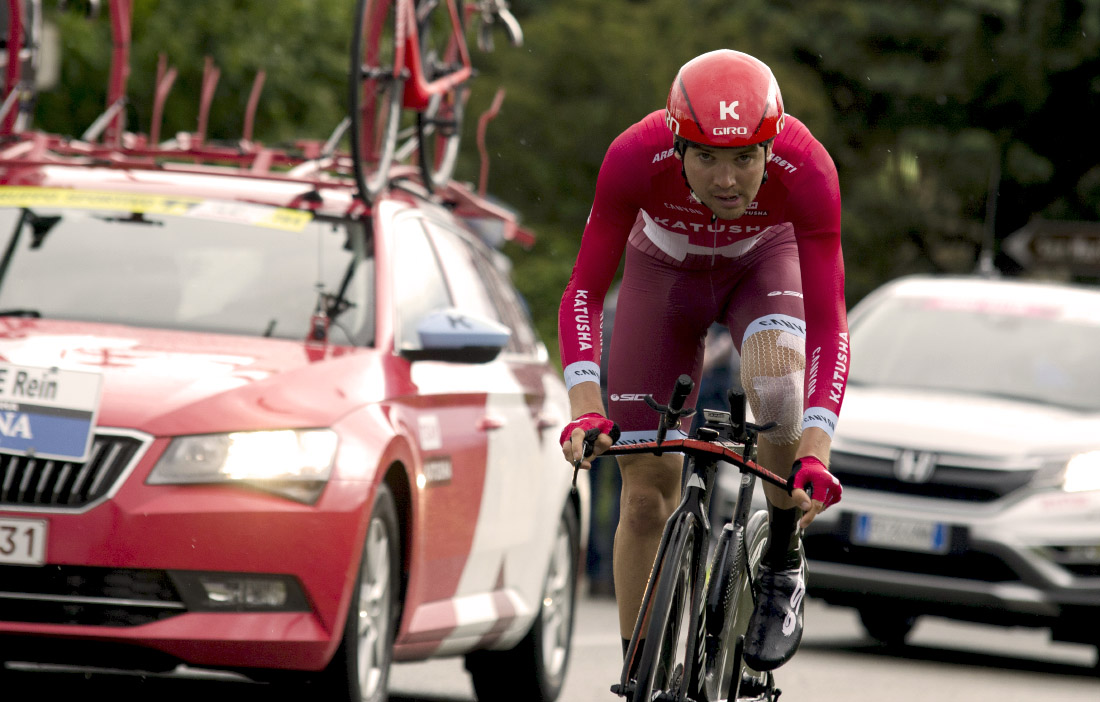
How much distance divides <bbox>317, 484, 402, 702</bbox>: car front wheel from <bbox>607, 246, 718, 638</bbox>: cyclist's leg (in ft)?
3.78

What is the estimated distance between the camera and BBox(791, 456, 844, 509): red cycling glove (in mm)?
4637

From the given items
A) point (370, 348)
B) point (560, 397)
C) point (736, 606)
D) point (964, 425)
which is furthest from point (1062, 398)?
point (736, 606)

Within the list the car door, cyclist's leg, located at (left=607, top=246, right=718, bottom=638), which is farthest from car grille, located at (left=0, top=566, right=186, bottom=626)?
the car door

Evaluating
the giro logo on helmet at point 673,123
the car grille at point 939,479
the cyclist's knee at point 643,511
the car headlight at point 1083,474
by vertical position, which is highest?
the giro logo on helmet at point 673,123

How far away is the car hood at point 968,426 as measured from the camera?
34.0 feet

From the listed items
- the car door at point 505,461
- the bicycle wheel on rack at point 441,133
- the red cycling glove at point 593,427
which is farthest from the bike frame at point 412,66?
the red cycling glove at point 593,427

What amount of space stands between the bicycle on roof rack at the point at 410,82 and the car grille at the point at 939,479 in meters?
2.58

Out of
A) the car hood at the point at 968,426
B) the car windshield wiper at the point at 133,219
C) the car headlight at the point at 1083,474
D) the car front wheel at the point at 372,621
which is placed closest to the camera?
the car front wheel at the point at 372,621

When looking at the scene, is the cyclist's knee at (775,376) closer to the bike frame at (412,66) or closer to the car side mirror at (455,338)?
the car side mirror at (455,338)

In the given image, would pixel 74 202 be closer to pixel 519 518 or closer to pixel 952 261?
pixel 519 518

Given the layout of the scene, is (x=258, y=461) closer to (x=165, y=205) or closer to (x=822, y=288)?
(x=165, y=205)

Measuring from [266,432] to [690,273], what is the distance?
1.43m

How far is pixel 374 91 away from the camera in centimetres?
884

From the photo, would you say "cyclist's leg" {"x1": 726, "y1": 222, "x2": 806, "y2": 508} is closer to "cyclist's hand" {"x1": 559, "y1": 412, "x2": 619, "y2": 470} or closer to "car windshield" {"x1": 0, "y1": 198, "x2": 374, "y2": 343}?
"cyclist's hand" {"x1": 559, "y1": 412, "x2": 619, "y2": 470}
